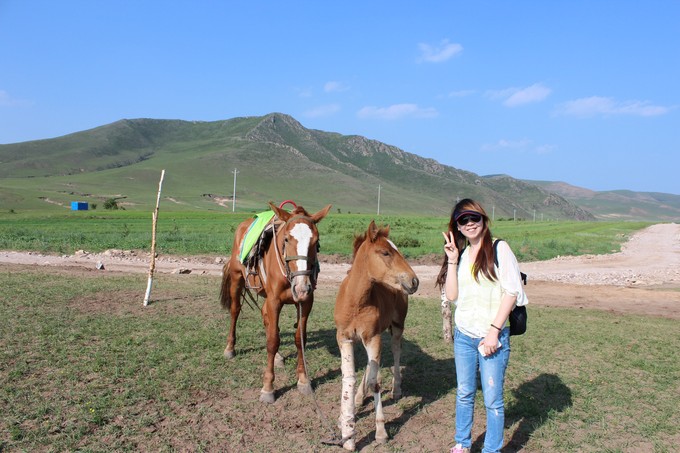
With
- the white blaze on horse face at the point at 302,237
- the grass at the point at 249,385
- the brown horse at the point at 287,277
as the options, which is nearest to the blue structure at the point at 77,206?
the grass at the point at 249,385

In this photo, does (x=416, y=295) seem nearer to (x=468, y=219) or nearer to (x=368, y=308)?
(x=368, y=308)

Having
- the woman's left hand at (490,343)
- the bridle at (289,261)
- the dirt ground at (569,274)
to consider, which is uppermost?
the bridle at (289,261)

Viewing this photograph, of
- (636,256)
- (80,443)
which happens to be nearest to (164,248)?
(80,443)

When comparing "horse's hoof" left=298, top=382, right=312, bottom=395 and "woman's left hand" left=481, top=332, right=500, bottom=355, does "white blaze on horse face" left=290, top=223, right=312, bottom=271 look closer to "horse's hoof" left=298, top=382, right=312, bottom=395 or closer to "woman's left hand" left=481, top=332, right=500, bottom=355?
"horse's hoof" left=298, top=382, right=312, bottom=395

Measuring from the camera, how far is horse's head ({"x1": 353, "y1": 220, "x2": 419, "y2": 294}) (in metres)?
4.56

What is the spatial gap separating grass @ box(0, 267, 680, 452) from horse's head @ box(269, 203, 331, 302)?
1623 millimetres

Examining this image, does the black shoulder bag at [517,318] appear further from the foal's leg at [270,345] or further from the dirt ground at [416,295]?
the foal's leg at [270,345]

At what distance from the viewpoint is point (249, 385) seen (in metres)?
6.22

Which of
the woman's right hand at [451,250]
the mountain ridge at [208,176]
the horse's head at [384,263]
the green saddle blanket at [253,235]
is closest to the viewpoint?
the woman's right hand at [451,250]

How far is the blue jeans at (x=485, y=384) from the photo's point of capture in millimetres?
3959

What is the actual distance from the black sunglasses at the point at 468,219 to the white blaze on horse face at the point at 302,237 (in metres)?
1.85

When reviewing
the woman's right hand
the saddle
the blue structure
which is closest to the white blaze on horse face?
the saddle

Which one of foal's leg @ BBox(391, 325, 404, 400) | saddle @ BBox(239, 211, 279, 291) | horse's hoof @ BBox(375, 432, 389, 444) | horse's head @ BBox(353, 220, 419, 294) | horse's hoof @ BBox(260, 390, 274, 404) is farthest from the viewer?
saddle @ BBox(239, 211, 279, 291)

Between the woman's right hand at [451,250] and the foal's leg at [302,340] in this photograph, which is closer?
the woman's right hand at [451,250]
